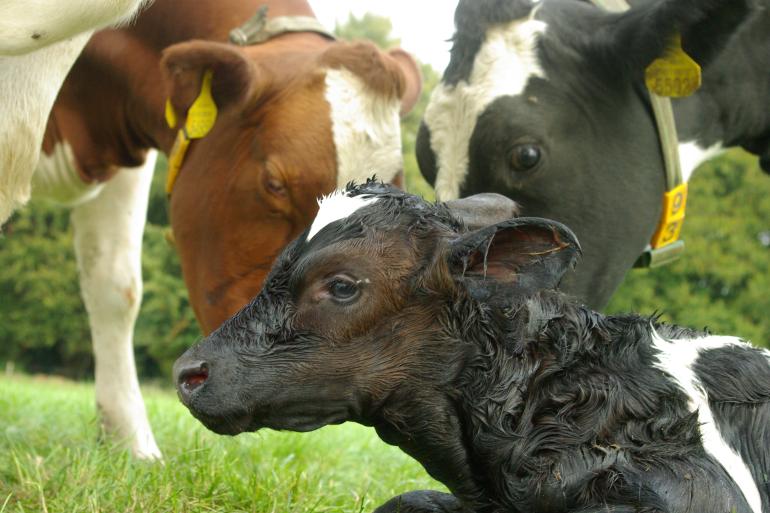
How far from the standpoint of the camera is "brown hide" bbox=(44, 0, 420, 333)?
4273 mm

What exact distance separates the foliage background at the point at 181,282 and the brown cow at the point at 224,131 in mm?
16130

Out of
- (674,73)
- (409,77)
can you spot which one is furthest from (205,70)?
(674,73)

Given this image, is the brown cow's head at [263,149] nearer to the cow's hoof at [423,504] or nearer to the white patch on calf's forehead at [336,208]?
the white patch on calf's forehead at [336,208]

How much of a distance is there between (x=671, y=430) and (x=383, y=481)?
195 cm

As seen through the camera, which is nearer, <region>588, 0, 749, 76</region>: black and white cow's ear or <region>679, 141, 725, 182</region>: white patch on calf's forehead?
<region>588, 0, 749, 76</region>: black and white cow's ear

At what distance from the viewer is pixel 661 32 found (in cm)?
403

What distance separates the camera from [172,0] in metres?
5.00

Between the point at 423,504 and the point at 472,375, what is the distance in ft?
1.54

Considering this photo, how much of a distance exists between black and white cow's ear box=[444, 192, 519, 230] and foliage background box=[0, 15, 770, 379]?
60.1 feet

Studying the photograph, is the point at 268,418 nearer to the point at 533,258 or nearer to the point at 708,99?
the point at 533,258

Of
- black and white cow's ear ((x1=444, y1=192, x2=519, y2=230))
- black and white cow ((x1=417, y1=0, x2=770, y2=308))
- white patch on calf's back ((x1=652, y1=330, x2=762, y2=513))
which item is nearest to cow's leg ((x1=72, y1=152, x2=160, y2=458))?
black and white cow ((x1=417, y1=0, x2=770, y2=308))

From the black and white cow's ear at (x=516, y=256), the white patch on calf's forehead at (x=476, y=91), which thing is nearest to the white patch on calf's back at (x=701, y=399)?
the black and white cow's ear at (x=516, y=256)

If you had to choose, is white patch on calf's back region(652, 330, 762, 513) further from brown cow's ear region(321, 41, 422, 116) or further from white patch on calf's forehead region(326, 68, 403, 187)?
brown cow's ear region(321, 41, 422, 116)

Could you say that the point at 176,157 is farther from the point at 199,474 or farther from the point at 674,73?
the point at 674,73
